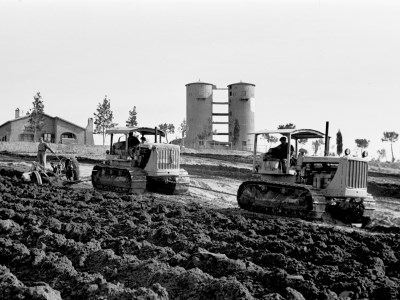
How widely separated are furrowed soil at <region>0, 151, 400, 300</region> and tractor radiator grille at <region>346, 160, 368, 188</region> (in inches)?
50.9

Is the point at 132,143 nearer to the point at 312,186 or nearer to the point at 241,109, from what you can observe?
the point at 312,186

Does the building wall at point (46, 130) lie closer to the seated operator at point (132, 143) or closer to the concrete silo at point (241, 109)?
the concrete silo at point (241, 109)

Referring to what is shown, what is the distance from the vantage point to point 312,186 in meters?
15.4

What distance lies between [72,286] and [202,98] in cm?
7438

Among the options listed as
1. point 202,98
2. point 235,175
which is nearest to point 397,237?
point 235,175

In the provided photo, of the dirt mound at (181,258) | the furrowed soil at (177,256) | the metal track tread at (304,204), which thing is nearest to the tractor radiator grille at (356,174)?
the metal track tread at (304,204)

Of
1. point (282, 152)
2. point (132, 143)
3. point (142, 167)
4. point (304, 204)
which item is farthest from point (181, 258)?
point (132, 143)

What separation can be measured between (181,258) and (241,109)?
243 feet

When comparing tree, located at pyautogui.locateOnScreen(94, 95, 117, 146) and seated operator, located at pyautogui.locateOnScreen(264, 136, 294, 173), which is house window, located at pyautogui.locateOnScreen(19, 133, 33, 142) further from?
seated operator, located at pyautogui.locateOnScreen(264, 136, 294, 173)

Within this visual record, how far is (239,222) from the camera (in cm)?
1223

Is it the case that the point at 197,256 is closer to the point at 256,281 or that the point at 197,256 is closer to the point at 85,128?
the point at 256,281

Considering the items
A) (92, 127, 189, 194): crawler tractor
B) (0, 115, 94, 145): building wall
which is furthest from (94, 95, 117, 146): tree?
(92, 127, 189, 194): crawler tractor

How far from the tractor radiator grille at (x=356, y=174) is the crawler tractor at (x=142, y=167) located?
6987 millimetres

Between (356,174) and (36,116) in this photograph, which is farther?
(36,116)
